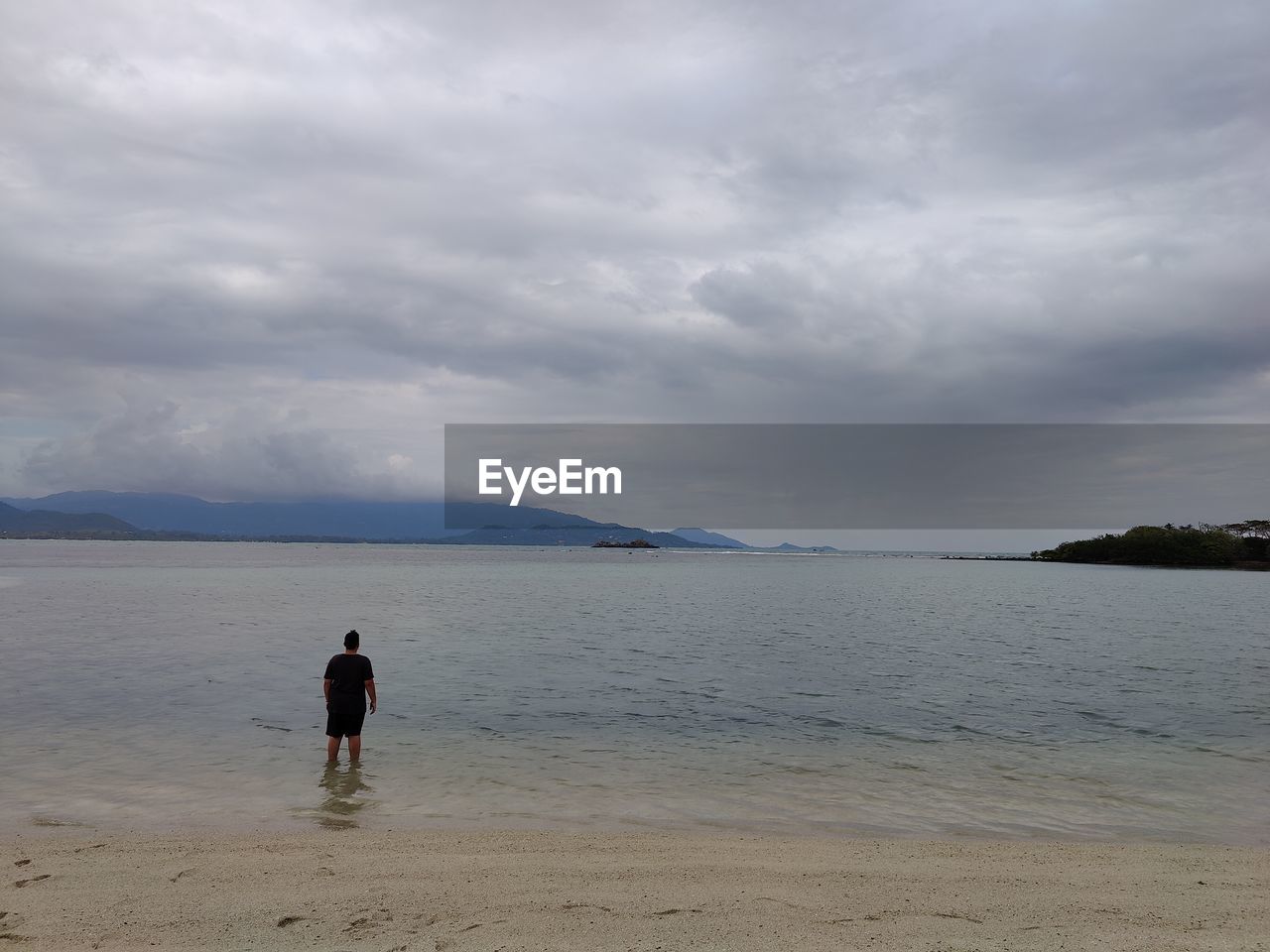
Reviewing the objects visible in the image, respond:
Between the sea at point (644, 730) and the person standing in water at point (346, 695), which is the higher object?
the person standing in water at point (346, 695)

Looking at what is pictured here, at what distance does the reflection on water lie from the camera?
12195 millimetres

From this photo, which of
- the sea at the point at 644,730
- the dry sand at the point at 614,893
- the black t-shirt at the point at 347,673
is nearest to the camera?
the dry sand at the point at 614,893

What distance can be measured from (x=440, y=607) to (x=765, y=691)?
3963 cm

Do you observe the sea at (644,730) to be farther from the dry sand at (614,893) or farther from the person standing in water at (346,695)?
the dry sand at (614,893)

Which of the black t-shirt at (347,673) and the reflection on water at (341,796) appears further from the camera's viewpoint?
the black t-shirt at (347,673)

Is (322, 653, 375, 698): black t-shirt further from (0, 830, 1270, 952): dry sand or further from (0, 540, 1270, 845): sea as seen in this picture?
(0, 830, 1270, 952): dry sand

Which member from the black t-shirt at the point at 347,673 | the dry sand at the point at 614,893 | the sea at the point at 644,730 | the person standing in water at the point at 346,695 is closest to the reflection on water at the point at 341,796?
the sea at the point at 644,730

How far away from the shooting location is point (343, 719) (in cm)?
1585

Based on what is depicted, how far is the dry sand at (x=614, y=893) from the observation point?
7676 millimetres

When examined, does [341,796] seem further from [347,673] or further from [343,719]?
[347,673]

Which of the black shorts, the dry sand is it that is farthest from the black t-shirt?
the dry sand

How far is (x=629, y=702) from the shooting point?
24.0 metres

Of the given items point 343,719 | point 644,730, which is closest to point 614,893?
point 343,719

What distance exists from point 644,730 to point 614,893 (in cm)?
1142
